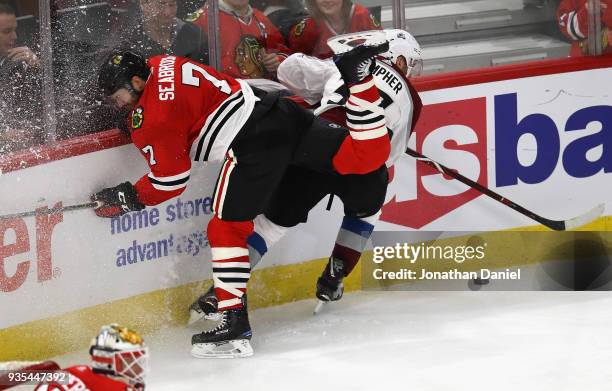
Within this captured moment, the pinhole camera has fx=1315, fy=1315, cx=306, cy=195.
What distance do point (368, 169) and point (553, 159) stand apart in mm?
1180

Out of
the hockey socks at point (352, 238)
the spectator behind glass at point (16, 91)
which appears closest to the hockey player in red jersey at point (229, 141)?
the spectator behind glass at point (16, 91)

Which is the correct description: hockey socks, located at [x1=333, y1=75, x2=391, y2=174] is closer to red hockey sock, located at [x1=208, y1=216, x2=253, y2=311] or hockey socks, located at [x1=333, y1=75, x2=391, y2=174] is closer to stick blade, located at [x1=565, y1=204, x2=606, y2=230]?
red hockey sock, located at [x1=208, y1=216, x2=253, y2=311]

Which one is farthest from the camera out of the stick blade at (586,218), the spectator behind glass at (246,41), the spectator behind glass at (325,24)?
the stick blade at (586,218)

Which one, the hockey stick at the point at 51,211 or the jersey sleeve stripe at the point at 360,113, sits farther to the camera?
the jersey sleeve stripe at the point at 360,113

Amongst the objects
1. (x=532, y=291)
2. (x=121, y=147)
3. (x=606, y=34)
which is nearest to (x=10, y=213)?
(x=121, y=147)

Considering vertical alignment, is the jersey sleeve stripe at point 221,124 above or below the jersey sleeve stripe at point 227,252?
above

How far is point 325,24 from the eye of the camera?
483cm

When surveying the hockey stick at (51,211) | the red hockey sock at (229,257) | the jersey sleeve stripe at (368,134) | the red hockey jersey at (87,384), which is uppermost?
the jersey sleeve stripe at (368,134)

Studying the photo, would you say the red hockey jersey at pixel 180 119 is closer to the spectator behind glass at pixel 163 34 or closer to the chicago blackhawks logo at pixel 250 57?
the spectator behind glass at pixel 163 34

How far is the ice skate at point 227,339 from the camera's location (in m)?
4.17

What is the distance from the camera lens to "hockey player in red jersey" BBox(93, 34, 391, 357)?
400 centimetres

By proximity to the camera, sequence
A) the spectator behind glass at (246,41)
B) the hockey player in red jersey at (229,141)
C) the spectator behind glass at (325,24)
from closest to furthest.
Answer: the hockey player in red jersey at (229,141) → the spectator behind glass at (246,41) → the spectator behind glass at (325,24)

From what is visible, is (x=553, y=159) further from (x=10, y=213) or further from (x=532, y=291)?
(x=10, y=213)

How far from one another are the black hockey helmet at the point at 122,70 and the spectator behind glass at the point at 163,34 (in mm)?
332
